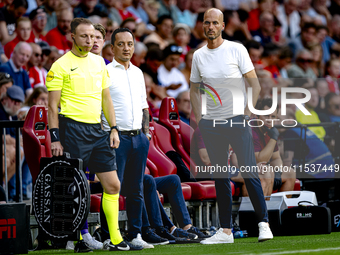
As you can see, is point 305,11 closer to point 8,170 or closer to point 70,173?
point 8,170

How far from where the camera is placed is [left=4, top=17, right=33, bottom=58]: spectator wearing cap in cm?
843

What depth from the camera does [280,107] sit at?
1006 cm

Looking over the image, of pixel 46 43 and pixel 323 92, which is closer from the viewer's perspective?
pixel 46 43

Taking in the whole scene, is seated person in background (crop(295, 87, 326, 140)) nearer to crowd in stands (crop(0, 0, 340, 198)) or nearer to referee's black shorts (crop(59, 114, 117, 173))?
crowd in stands (crop(0, 0, 340, 198))

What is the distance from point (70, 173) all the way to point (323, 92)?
816 cm

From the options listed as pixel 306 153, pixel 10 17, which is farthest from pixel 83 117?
pixel 306 153

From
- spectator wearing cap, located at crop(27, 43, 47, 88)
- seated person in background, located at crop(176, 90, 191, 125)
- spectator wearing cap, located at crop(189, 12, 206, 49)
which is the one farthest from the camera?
spectator wearing cap, located at crop(189, 12, 206, 49)

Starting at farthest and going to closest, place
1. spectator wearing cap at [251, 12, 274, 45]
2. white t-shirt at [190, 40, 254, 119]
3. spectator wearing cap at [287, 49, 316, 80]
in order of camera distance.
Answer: spectator wearing cap at [251, 12, 274, 45], spectator wearing cap at [287, 49, 316, 80], white t-shirt at [190, 40, 254, 119]

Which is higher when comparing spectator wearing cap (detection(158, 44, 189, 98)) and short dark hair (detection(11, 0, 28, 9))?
short dark hair (detection(11, 0, 28, 9))

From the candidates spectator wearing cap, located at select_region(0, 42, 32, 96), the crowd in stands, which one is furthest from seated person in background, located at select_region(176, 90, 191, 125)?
spectator wearing cap, located at select_region(0, 42, 32, 96)

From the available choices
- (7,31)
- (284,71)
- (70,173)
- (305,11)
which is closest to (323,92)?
(284,71)

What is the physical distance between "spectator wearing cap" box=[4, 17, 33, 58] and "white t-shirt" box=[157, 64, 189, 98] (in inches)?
87.7

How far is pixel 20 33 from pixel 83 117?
13.2ft

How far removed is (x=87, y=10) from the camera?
9695 millimetres
